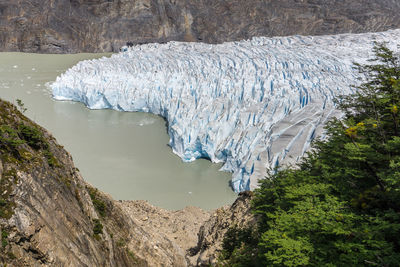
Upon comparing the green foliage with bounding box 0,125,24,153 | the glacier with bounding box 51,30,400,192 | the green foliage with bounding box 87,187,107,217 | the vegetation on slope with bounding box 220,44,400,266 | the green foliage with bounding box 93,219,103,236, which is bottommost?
the glacier with bounding box 51,30,400,192

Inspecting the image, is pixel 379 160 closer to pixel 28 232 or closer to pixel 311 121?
pixel 28 232

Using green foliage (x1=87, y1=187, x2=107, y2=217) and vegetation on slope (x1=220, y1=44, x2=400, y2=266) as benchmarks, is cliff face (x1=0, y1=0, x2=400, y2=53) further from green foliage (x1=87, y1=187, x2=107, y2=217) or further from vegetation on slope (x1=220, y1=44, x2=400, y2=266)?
green foliage (x1=87, y1=187, x2=107, y2=217)

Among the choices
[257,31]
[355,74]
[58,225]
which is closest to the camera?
[58,225]

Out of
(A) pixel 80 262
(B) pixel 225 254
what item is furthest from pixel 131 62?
(A) pixel 80 262

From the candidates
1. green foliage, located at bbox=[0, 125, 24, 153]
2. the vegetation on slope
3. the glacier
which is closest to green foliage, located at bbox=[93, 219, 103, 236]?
green foliage, located at bbox=[0, 125, 24, 153]

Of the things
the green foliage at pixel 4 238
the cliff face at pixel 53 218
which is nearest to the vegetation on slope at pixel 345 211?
the cliff face at pixel 53 218

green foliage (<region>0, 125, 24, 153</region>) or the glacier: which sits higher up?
green foliage (<region>0, 125, 24, 153</region>)

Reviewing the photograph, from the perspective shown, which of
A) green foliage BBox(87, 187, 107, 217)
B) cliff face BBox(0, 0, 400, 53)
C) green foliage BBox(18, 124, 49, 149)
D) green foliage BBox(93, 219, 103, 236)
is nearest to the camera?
green foliage BBox(18, 124, 49, 149)
